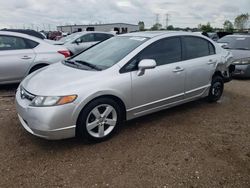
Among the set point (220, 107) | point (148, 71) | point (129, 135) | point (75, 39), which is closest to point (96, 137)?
point (129, 135)

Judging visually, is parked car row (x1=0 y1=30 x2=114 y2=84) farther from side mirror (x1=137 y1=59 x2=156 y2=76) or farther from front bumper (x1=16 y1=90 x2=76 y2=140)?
side mirror (x1=137 y1=59 x2=156 y2=76)

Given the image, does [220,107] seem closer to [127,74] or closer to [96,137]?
[127,74]

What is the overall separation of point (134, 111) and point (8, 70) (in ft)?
11.8

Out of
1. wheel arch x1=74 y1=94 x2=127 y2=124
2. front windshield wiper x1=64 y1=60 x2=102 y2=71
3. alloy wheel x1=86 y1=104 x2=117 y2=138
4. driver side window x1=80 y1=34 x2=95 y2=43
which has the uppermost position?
driver side window x1=80 y1=34 x2=95 y2=43

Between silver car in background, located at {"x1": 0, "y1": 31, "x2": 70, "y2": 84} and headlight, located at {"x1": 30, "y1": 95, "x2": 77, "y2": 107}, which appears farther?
silver car in background, located at {"x1": 0, "y1": 31, "x2": 70, "y2": 84}

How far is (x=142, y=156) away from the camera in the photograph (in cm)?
320

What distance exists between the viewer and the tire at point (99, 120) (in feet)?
10.8

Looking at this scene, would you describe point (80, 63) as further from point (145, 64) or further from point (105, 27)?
point (105, 27)

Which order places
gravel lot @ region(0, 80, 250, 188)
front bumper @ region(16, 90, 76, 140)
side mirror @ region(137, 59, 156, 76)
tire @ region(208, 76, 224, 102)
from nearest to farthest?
1. gravel lot @ region(0, 80, 250, 188)
2. front bumper @ region(16, 90, 76, 140)
3. side mirror @ region(137, 59, 156, 76)
4. tire @ region(208, 76, 224, 102)

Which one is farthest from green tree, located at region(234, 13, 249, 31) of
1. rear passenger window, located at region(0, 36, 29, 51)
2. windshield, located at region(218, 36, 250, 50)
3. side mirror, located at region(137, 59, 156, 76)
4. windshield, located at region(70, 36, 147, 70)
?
side mirror, located at region(137, 59, 156, 76)

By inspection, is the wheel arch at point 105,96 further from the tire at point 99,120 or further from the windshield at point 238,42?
the windshield at point 238,42

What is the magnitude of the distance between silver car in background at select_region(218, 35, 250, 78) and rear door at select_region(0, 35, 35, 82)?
17.7ft

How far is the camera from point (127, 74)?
363 centimetres

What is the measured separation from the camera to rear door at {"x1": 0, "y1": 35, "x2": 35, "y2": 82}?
228 inches
